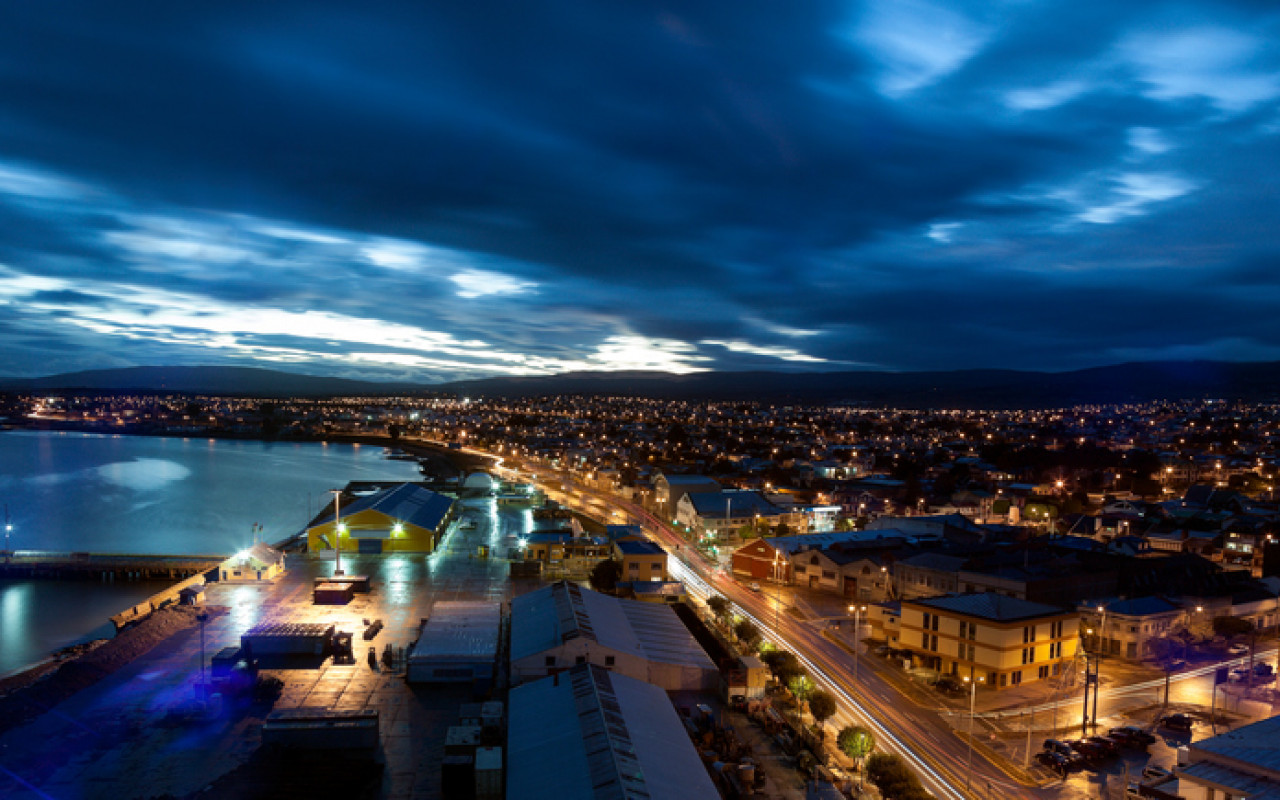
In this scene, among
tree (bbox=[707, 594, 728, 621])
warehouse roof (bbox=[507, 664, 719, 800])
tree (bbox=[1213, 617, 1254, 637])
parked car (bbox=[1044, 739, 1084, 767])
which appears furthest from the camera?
tree (bbox=[707, 594, 728, 621])

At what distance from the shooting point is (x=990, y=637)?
11367 mm

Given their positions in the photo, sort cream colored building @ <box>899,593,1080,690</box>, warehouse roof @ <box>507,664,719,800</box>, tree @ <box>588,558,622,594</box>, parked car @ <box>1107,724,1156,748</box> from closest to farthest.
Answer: warehouse roof @ <box>507,664,719,800</box> < parked car @ <box>1107,724,1156,748</box> < cream colored building @ <box>899,593,1080,690</box> < tree @ <box>588,558,622,594</box>

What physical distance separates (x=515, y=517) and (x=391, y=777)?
17503mm

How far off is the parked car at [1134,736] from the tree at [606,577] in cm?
955

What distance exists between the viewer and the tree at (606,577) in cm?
1650

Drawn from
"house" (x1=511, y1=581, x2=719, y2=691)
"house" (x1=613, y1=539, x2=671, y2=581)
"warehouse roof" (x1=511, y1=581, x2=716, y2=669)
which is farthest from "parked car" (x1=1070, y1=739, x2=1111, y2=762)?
"house" (x1=613, y1=539, x2=671, y2=581)

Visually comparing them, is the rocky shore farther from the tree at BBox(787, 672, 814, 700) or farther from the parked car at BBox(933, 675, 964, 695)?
the parked car at BBox(933, 675, 964, 695)

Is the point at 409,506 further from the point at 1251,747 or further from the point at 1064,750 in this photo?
the point at 1251,747

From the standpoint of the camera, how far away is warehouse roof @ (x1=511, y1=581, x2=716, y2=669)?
1089 centimetres

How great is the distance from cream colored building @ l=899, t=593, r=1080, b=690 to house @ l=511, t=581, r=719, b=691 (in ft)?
12.2

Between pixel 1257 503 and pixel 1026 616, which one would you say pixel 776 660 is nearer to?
pixel 1026 616

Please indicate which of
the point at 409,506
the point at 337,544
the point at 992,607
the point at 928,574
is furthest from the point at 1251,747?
the point at 409,506

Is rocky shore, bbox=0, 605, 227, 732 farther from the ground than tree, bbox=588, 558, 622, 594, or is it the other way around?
tree, bbox=588, 558, 622, 594

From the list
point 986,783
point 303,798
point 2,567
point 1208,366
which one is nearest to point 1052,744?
point 986,783
